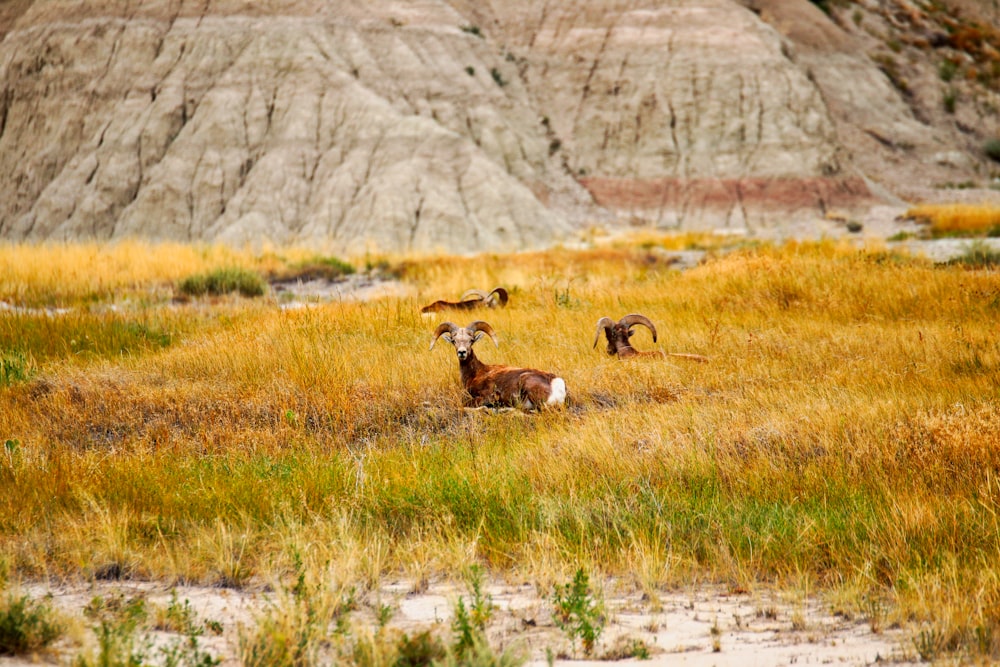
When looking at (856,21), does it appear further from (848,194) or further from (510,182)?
(510,182)

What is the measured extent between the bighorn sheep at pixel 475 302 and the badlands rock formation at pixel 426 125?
12.6 meters

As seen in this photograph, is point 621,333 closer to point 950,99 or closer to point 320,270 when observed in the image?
point 320,270

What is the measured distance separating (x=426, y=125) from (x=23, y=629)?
3161 cm

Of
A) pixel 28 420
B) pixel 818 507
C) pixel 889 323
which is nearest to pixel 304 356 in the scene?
pixel 28 420

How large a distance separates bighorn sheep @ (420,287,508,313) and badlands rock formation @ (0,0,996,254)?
12.6 metres

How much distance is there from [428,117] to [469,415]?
29.6 m

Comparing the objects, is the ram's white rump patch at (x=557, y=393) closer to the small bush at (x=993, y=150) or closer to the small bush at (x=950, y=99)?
the small bush at (x=993, y=150)

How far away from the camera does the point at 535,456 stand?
6.71 m

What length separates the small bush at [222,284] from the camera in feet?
63.9

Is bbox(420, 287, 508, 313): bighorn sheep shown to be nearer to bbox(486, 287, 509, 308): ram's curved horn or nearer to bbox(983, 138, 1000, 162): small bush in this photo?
bbox(486, 287, 509, 308): ram's curved horn

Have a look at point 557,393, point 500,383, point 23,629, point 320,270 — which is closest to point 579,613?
point 23,629

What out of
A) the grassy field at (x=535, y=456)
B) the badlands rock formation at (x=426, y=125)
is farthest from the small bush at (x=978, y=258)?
the badlands rock formation at (x=426, y=125)

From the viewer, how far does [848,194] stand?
1619 inches

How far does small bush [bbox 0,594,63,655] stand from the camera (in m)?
4.07
